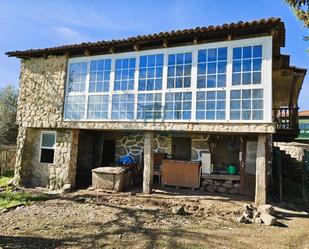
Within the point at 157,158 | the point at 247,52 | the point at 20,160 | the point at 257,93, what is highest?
the point at 247,52

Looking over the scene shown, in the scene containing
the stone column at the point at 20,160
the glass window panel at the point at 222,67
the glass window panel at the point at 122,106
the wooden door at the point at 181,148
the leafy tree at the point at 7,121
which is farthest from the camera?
the leafy tree at the point at 7,121

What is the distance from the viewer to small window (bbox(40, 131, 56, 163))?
12172 mm

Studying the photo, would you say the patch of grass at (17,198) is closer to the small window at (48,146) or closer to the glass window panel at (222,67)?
the small window at (48,146)

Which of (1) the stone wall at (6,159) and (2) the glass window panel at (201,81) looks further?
(1) the stone wall at (6,159)

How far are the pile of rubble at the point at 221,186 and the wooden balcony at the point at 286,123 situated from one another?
3277 millimetres

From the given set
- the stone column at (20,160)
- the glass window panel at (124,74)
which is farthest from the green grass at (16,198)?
the glass window panel at (124,74)

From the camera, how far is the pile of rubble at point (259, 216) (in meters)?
7.02

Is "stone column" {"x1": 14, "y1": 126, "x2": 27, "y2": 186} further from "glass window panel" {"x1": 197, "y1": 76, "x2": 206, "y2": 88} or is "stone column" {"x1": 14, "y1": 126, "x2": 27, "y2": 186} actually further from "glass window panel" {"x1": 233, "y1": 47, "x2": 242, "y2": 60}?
"glass window panel" {"x1": 233, "y1": 47, "x2": 242, "y2": 60}

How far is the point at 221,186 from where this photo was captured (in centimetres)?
1079

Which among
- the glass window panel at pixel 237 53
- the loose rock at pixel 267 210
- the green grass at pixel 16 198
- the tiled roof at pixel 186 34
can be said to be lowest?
the green grass at pixel 16 198

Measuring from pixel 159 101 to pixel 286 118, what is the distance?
A: 6.42 m

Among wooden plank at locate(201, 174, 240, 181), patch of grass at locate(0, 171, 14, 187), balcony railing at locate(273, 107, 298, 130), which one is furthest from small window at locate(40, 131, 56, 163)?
balcony railing at locate(273, 107, 298, 130)

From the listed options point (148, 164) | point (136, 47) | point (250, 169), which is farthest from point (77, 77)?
point (250, 169)

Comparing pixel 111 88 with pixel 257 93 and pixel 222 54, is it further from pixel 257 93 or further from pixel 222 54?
pixel 257 93
